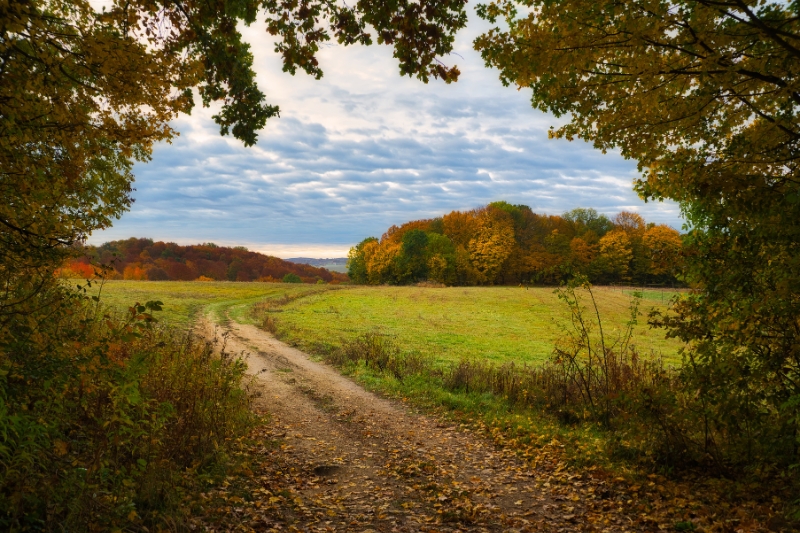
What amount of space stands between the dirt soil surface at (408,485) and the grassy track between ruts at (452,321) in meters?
5.47

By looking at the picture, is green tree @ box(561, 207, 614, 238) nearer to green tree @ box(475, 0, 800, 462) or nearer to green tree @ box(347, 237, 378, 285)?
green tree @ box(347, 237, 378, 285)

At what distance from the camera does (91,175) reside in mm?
13969

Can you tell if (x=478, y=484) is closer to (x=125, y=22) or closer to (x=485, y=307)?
(x=125, y=22)

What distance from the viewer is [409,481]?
709 centimetres

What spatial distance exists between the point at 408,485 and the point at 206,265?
98.6 meters

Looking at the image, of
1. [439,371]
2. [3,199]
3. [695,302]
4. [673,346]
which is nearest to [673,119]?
[695,302]

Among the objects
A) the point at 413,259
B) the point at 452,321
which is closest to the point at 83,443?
the point at 452,321

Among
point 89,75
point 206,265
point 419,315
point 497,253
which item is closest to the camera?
point 89,75

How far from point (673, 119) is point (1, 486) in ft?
27.3

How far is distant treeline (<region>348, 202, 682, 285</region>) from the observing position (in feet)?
244

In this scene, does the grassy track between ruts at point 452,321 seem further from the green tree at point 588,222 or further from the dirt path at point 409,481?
the green tree at point 588,222

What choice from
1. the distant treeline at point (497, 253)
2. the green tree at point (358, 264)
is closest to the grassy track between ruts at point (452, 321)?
the distant treeline at point (497, 253)

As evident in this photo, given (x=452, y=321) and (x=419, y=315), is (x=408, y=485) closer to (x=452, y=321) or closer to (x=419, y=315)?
(x=452, y=321)

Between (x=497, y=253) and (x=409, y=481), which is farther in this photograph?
(x=497, y=253)
